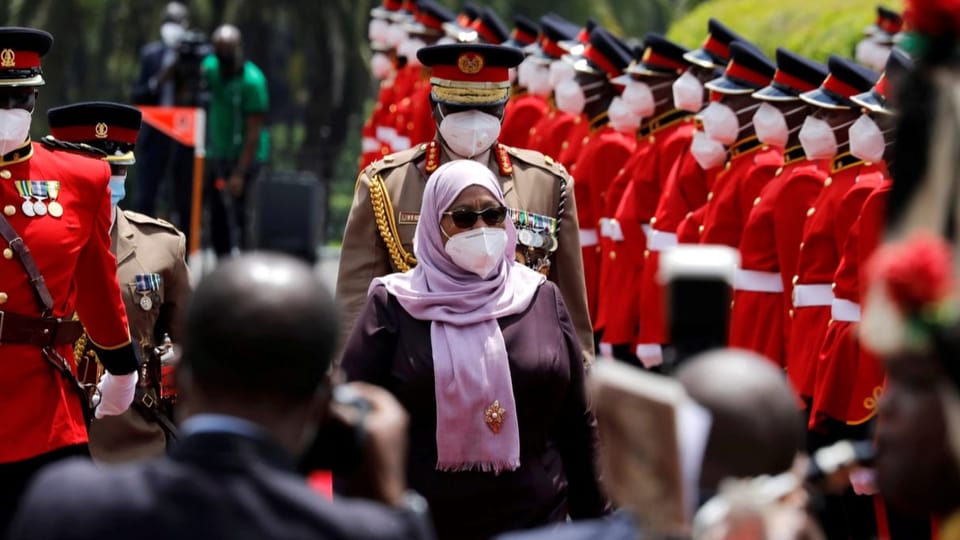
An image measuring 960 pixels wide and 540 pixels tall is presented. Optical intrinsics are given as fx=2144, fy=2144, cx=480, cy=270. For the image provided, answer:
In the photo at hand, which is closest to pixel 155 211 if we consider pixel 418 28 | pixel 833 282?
pixel 418 28

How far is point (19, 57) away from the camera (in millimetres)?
6391

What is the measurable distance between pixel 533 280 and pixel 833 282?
221 centimetres

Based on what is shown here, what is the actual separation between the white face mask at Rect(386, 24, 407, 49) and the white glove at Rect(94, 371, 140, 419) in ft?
35.9

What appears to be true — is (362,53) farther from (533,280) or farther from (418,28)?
(533,280)

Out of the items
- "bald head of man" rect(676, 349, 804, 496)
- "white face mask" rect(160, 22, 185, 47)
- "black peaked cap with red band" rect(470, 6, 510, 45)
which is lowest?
"white face mask" rect(160, 22, 185, 47)

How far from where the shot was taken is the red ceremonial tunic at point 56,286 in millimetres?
6188

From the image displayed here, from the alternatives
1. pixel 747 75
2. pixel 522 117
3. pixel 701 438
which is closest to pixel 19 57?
pixel 701 438

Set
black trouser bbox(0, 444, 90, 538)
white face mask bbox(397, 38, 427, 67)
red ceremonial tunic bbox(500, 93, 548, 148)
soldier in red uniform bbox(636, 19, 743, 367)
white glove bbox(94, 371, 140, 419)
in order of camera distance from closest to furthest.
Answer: black trouser bbox(0, 444, 90, 538), white glove bbox(94, 371, 140, 419), soldier in red uniform bbox(636, 19, 743, 367), red ceremonial tunic bbox(500, 93, 548, 148), white face mask bbox(397, 38, 427, 67)

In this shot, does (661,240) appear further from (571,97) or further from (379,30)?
(379,30)

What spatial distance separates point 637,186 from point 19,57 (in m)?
4.68

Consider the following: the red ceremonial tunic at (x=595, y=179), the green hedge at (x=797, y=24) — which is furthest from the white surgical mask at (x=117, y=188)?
the green hedge at (x=797, y=24)

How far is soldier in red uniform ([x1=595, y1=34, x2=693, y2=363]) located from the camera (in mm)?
10516

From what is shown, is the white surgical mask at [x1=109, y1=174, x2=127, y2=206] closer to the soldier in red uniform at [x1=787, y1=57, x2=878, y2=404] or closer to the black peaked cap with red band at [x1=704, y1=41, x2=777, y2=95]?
the soldier in red uniform at [x1=787, y1=57, x2=878, y2=404]

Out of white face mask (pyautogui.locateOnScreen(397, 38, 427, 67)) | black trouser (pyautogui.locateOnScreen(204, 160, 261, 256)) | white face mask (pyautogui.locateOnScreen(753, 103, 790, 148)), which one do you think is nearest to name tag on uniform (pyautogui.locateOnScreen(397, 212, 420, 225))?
white face mask (pyautogui.locateOnScreen(753, 103, 790, 148))
